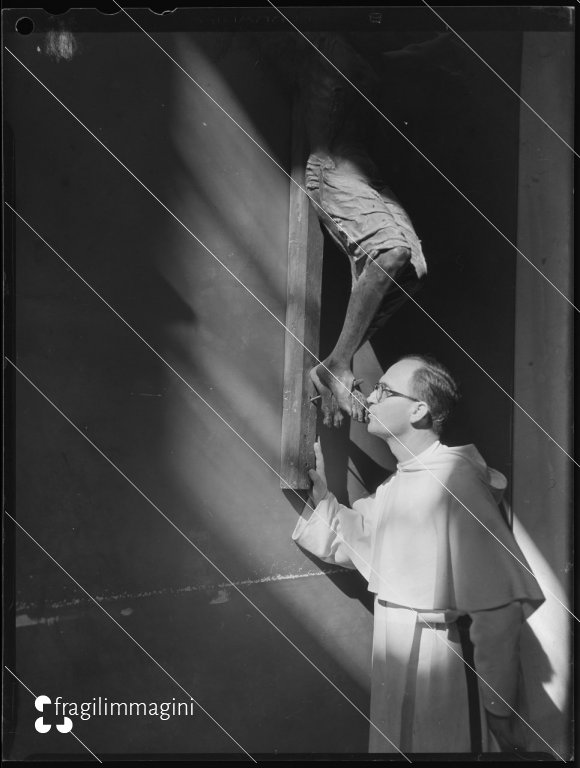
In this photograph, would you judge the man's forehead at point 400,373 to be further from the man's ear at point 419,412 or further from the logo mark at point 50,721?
the logo mark at point 50,721

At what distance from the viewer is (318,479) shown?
A: 6.42 ft

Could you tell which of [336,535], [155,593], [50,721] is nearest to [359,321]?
[336,535]

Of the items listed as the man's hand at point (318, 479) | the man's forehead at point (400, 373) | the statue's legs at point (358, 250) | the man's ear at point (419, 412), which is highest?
the statue's legs at point (358, 250)

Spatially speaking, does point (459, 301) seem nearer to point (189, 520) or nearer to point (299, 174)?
A: point (299, 174)

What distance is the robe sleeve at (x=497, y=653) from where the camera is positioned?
6.17 feet

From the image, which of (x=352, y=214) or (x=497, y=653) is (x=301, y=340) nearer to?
(x=352, y=214)

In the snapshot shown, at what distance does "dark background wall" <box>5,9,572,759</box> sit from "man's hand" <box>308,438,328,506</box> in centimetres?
4

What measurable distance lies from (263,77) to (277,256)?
0.36 m

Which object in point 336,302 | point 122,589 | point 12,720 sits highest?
point 336,302

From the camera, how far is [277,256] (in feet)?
6.54

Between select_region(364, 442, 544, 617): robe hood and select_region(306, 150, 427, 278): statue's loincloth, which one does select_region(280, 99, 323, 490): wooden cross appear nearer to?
select_region(306, 150, 427, 278): statue's loincloth

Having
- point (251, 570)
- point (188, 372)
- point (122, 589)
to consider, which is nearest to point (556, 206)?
point (188, 372)

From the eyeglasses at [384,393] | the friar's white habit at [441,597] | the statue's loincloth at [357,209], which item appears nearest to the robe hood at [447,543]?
the friar's white habit at [441,597]

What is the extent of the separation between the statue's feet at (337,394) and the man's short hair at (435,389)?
0.11 m
